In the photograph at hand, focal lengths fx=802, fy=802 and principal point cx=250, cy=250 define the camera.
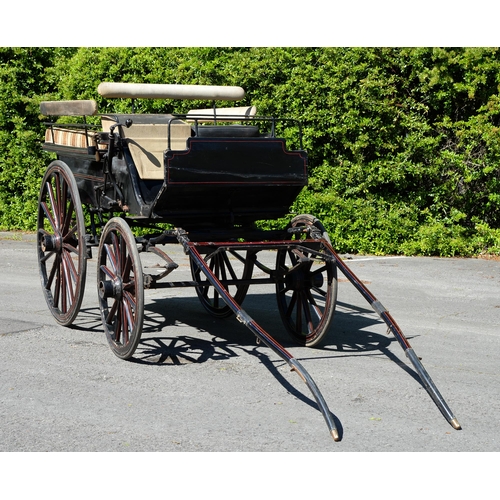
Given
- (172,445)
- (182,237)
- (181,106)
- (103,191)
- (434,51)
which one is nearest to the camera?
(172,445)

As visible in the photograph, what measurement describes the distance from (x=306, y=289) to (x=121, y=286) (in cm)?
152

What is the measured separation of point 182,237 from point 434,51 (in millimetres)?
6108

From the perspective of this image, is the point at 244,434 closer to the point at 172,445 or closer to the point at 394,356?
the point at 172,445

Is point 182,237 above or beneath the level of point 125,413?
above

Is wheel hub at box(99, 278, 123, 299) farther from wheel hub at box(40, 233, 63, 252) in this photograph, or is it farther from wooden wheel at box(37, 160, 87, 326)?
wheel hub at box(40, 233, 63, 252)

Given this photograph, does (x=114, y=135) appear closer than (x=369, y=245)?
Yes

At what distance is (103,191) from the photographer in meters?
6.86

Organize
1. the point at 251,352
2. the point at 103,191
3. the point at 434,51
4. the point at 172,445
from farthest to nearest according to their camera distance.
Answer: the point at 434,51 → the point at 103,191 → the point at 251,352 → the point at 172,445

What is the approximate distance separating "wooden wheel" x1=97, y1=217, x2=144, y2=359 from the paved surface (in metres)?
0.19

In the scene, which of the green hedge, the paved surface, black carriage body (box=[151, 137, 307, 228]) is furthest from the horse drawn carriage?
the green hedge

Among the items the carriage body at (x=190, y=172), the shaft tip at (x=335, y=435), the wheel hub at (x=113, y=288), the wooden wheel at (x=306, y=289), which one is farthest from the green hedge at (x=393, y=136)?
the shaft tip at (x=335, y=435)

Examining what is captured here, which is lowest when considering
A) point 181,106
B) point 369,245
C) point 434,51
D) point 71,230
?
point 369,245

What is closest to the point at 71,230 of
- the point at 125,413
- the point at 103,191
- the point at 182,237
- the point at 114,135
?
the point at 103,191

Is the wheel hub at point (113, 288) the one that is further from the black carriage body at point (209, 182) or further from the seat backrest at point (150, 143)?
the seat backrest at point (150, 143)
